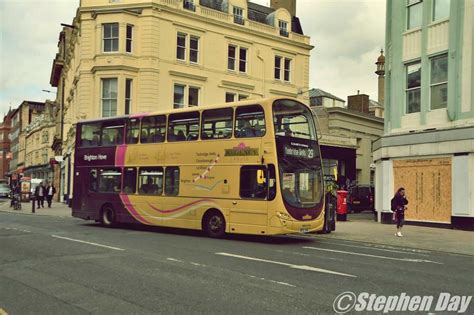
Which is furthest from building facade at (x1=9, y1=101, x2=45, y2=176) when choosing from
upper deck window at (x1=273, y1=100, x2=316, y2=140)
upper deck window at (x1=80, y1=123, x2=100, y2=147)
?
upper deck window at (x1=273, y1=100, x2=316, y2=140)

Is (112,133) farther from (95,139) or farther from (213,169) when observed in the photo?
(213,169)

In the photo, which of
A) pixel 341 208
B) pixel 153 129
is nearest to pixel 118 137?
pixel 153 129

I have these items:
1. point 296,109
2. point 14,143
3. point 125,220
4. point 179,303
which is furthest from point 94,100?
point 14,143

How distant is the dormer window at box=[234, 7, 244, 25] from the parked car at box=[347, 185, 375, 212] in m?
16.8

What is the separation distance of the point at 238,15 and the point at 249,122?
2829 cm

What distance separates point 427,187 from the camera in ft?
73.5

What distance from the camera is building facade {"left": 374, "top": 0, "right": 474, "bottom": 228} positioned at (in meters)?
20.9

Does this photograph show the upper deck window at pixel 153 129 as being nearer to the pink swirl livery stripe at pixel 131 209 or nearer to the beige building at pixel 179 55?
the pink swirl livery stripe at pixel 131 209

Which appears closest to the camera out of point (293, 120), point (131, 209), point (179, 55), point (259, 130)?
point (259, 130)

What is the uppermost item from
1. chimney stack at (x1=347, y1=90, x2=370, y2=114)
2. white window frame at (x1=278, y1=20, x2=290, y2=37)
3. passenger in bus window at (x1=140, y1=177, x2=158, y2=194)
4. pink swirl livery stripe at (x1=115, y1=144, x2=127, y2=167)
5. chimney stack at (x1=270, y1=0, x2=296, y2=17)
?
chimney stack at (x1=270, y1=0, x2=296, y2=17)

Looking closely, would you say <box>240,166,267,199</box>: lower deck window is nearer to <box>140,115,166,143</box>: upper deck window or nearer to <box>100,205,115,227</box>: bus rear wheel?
<box>140,115,166,143</box>: upper deck window

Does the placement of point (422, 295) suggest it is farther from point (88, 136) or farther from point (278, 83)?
point (278, 83)

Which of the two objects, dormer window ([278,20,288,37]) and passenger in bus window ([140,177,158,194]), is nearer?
passenger in bus window ([140,177,158,194])

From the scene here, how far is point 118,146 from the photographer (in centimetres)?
1981
